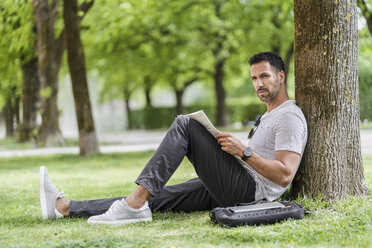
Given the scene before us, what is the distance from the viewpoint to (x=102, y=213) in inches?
172

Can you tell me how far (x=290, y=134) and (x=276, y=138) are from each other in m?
0.12

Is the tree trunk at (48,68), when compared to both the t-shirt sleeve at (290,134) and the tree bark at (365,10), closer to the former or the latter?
the tree bark at (365,10)

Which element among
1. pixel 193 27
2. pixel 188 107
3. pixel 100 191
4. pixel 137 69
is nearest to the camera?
pixel 100 191

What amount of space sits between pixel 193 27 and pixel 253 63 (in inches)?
722

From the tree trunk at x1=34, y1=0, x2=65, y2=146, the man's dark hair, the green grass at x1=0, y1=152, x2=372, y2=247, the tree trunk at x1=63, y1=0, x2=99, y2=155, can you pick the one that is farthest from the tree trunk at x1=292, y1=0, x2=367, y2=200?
the tree trunk at x1=34, y1=0, x2=65, y2=146

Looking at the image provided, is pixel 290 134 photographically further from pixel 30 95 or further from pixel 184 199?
pixel 30 95

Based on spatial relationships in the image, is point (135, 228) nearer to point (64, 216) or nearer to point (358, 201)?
point (64, 216)

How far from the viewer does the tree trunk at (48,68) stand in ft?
49.6

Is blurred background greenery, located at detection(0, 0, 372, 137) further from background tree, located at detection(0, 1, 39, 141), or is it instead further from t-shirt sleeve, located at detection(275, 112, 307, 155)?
t-shirt sleeve, located at detection(275, 112, 307, 155)

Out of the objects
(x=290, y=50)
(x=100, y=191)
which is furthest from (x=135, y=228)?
(x=290, y=50)

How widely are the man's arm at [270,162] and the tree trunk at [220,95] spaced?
74.0 ft

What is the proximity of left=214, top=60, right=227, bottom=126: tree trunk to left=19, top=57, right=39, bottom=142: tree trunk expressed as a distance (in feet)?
34.5

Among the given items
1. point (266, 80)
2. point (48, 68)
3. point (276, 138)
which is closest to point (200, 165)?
point (276, 138)

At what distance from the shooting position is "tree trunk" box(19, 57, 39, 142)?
773 inches
